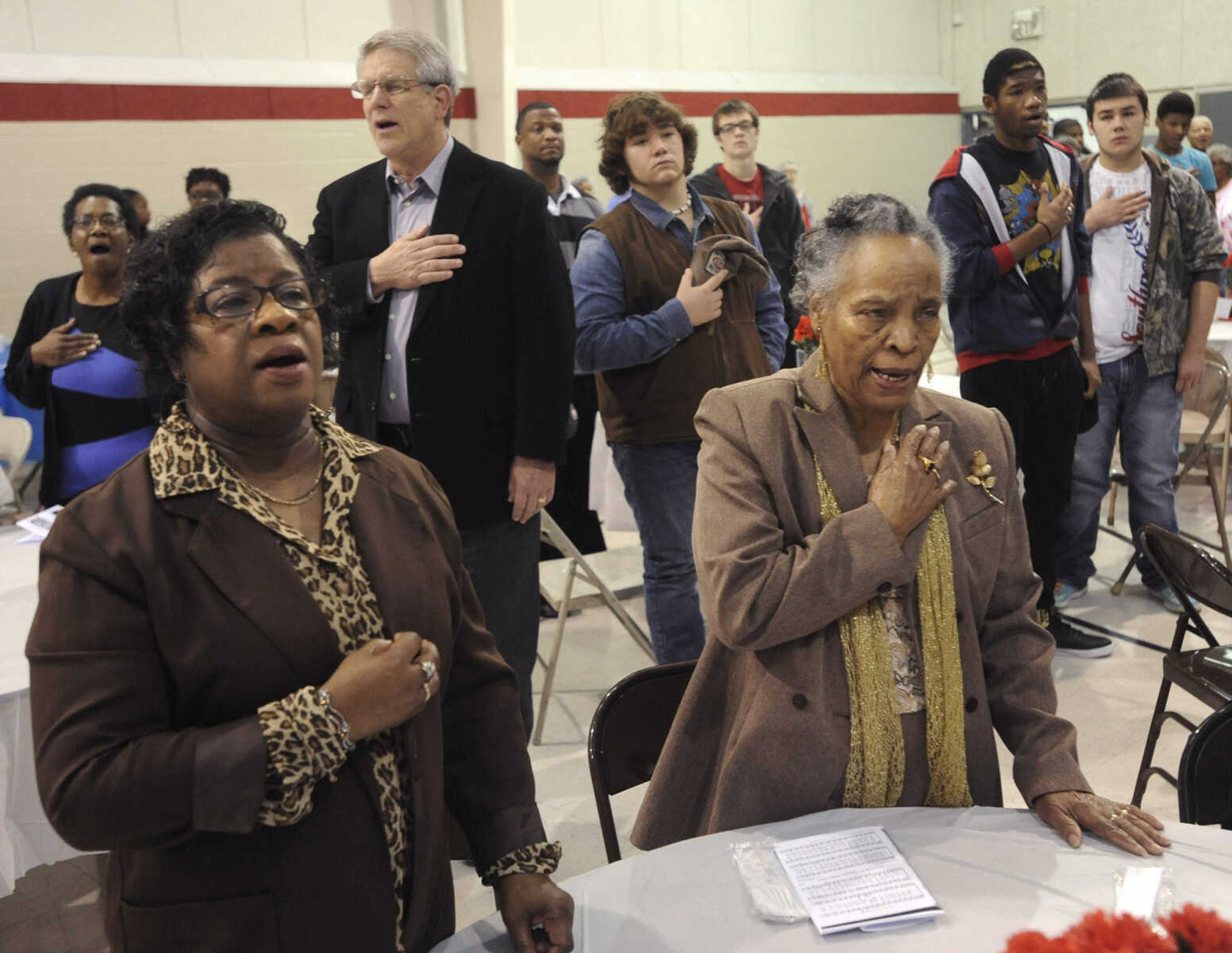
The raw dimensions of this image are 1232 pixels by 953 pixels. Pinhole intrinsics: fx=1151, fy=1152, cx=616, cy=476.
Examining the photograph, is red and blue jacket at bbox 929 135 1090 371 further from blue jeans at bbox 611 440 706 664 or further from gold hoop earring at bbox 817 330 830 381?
gold hoop earring at bbox 817 330 830 381

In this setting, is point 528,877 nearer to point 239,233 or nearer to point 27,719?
point 239,233

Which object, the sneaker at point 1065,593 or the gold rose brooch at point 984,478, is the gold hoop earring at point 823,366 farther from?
the sneaker at point 1065,593

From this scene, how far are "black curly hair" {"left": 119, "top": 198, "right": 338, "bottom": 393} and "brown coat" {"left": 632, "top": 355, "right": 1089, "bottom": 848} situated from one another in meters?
0.73

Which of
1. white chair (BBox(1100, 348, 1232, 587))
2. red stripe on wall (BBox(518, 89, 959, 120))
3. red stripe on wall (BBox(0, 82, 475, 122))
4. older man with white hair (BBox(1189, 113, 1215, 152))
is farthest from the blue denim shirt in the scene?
older man with white hair (BBox(1189, 113, 1215, 152))

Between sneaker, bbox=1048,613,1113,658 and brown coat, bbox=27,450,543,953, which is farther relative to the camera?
sneaker, bbox=1048,613,1113,658

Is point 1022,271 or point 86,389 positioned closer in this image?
point 86,389

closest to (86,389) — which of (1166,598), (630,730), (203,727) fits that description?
(630,730)

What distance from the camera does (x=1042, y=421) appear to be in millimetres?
3766

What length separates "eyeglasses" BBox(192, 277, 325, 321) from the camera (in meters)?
1.27

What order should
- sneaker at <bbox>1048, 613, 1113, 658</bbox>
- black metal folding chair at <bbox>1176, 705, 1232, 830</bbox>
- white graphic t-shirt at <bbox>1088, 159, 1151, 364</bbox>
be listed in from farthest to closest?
1. white graphic t-shirt at <bbox>1088, 159, 1151, 364</bbox>
2. sneaker at <bbox>1048, 613, 1113, 658</bbox>
3. black metal folding chair at <bbox>1176, 705, 1232, 830</bbox>

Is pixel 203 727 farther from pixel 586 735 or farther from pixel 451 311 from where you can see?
pixel 586 735

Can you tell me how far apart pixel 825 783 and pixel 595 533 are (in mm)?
2915

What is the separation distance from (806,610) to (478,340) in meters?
1.26

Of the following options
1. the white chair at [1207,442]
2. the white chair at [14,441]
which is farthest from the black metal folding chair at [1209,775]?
the white chair at [14,441]
